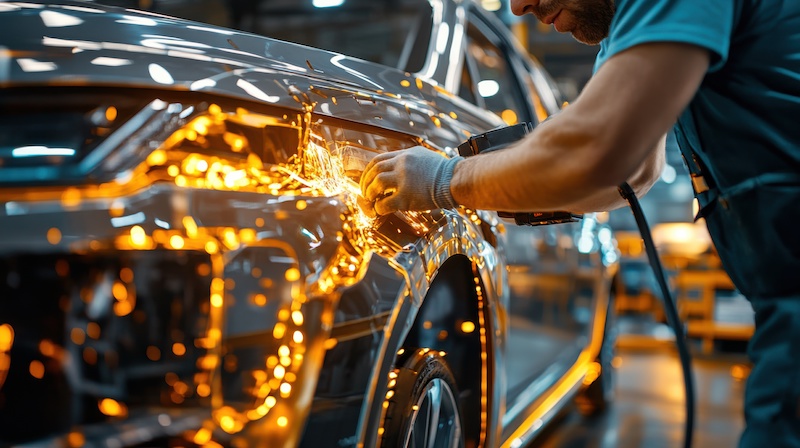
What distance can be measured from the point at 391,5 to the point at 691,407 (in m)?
1.66

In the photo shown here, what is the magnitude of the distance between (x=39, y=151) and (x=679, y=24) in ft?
2.98

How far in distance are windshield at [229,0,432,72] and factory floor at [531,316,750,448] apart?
1676mm

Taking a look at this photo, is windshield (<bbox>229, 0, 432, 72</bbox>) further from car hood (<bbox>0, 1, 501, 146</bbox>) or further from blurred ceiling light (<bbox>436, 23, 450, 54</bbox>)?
car hood (<bbox>0, 1, 501, 146</bbox>)

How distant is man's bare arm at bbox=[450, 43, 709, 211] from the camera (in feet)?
3.38

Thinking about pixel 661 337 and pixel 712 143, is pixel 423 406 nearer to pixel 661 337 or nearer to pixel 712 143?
pixel 712 143

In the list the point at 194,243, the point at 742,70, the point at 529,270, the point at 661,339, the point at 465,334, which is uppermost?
the point at 742,70

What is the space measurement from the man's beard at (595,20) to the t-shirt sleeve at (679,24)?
10.5 inches

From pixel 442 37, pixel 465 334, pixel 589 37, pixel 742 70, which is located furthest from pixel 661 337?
pixel 742 70

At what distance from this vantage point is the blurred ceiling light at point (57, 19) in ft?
3.87

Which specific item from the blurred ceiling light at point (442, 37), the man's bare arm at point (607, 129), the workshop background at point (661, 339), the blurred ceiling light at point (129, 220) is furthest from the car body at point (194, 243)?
the blurred ceiling light at point (442, 37)

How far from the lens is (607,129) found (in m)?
1.06

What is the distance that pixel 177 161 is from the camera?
1151 mm

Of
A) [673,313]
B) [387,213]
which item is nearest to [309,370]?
[387,213]

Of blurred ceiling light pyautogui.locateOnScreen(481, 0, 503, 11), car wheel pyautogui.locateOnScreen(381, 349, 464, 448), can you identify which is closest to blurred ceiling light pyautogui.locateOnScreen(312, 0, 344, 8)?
car wheel pyautogui.locateOnScreen(381, 349, 464, 448)
